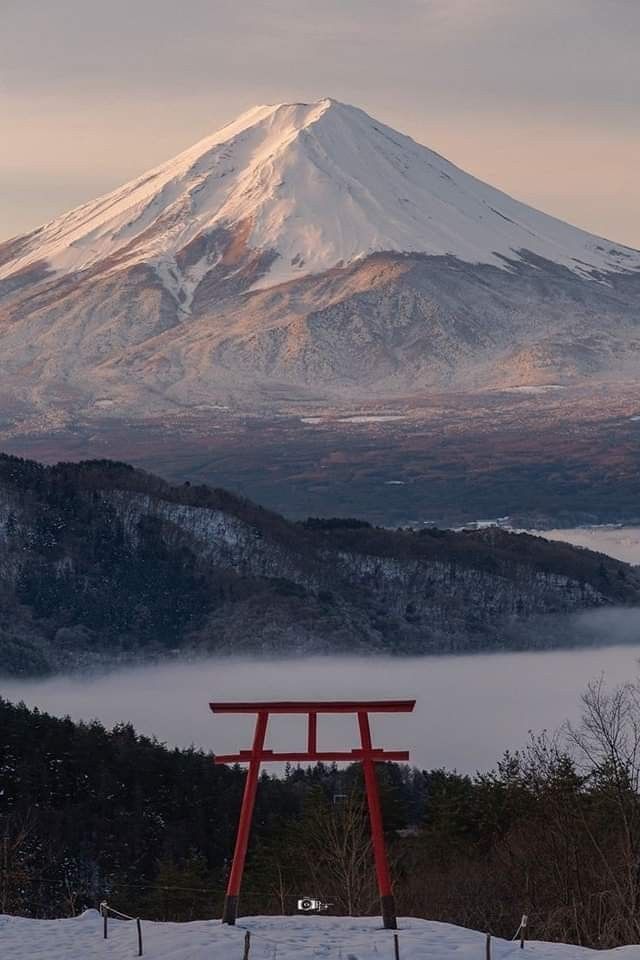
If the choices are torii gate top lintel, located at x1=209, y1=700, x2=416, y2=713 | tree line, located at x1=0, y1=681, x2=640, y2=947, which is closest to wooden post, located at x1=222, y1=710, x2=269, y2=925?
torii gate top lintel, located at x1=209, y1=700, x2=416, y2=713

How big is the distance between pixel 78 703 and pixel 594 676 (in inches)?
Result: 1868

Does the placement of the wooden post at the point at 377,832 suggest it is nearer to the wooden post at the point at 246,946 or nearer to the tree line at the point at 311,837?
the wooden post at the point at 246,946

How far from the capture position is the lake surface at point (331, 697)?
467ft

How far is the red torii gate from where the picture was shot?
29.8 m

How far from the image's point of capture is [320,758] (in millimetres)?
30125

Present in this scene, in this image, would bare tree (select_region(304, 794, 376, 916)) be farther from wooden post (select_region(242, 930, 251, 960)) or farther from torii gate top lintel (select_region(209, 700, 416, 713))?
wooden post (select_region(242, 930, 251, 960))

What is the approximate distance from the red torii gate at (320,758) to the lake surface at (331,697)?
293 feet

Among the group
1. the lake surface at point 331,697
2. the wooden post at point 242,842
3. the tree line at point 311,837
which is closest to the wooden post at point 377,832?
the wooden post at point 242,842

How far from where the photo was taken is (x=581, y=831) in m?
47.6

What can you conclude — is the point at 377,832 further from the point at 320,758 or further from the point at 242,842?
the point at 242,842

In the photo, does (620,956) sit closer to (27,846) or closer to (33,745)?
(27,846)

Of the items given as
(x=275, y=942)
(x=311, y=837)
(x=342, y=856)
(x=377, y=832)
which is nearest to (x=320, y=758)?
(x=377, y=832)

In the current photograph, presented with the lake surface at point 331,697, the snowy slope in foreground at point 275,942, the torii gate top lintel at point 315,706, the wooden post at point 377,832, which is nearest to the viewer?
the snowy slope in foreground at point 275,942

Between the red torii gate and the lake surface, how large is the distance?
89.2 meters
